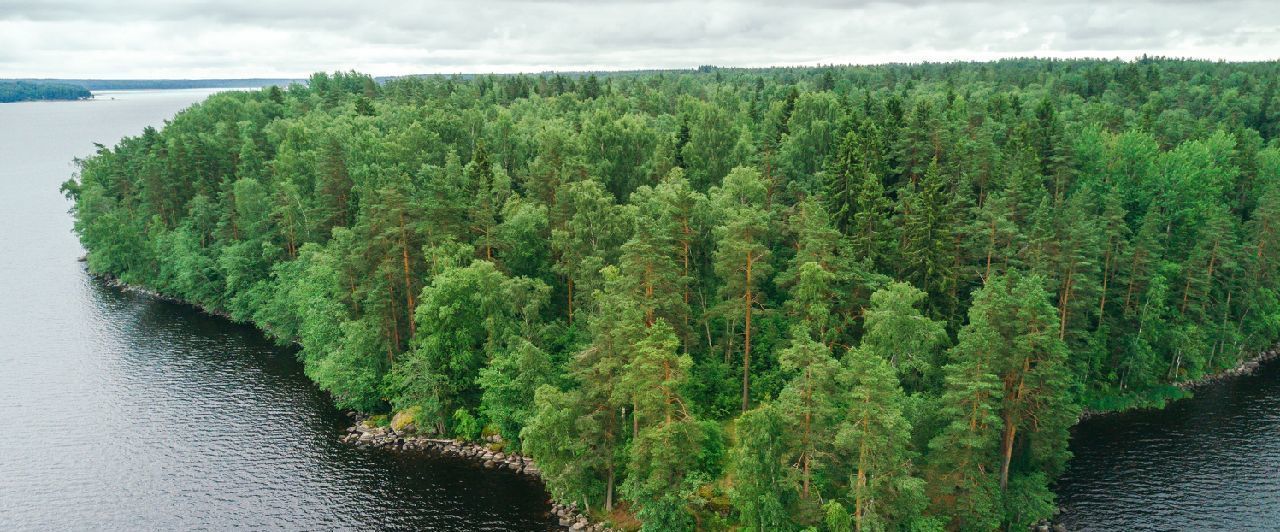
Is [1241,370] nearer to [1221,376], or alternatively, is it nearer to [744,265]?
[1221,376]

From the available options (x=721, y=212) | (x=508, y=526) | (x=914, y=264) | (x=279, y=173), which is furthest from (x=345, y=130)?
(x=914, y=264)

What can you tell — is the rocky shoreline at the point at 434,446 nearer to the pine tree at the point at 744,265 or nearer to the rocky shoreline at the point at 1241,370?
the pine tree at the point at 744,265

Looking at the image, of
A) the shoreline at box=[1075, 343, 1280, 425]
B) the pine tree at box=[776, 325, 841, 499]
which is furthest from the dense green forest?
the shoreline at box=[1075, 343, 1280, 425]

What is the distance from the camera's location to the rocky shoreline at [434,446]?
2206 inches

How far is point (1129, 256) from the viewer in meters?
65.4

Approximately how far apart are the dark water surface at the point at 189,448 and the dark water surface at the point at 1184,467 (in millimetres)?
35944

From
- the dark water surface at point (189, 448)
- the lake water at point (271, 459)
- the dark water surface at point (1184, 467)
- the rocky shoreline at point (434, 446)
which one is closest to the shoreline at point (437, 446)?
the rocky shoreline at point (434, 446)

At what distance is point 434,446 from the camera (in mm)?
59062

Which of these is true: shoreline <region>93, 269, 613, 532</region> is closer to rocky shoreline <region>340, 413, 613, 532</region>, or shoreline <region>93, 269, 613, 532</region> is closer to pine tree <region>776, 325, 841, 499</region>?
rocky shoreline <region>340, 413, 613, 532</region>

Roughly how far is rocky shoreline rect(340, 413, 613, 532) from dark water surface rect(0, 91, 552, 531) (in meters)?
0.90

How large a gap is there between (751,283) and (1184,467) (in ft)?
108

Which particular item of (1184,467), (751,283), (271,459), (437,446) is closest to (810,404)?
(751,283)

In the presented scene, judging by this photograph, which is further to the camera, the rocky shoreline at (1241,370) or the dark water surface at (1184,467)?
the rocky shoreline at (1241,370)

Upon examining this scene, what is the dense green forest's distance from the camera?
141 ft
